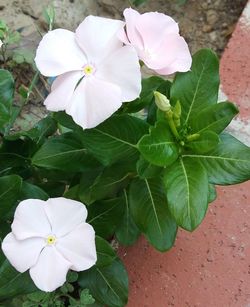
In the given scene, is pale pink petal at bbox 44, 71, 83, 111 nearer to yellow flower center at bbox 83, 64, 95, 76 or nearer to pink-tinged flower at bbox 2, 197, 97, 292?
yellow flower center at bbox 83, 64, 95, 76

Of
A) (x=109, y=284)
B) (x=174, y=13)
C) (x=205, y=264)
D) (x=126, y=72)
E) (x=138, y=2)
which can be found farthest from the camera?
(x=174, y=13)

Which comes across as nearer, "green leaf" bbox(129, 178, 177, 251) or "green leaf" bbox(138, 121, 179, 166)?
"green leaf" bbox(138, 121, 179, 166)

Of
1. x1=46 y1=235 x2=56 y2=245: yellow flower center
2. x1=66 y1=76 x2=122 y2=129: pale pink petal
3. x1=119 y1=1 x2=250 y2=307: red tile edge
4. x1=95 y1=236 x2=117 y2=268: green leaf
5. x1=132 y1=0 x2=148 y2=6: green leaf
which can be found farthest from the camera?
x1=132 y1=0 x2=148 y2=6: green leaf

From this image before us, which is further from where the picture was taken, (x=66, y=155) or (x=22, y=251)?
(x=66, y=155)

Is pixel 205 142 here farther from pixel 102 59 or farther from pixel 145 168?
pixel 102 59

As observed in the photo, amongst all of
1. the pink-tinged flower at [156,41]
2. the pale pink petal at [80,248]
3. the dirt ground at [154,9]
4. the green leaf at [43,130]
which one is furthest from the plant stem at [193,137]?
the dirt ground at [154,9]

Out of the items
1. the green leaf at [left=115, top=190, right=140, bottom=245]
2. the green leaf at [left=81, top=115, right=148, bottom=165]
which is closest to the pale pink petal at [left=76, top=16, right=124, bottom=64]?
the green leaf at [left=81, top=115, right=148, bottom=165]

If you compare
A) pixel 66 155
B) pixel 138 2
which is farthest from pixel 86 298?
pixel 138 2
